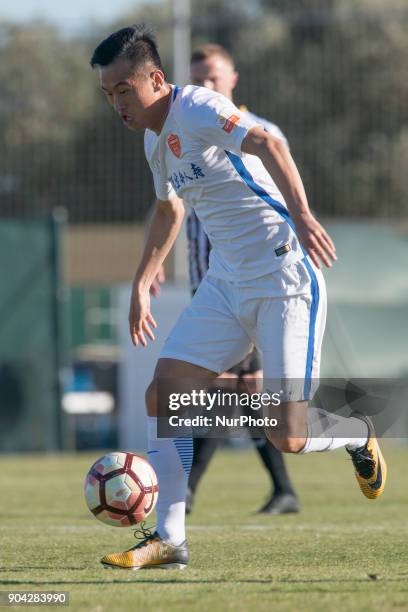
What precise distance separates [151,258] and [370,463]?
143cm

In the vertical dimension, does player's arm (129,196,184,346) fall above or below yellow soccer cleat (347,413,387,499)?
above

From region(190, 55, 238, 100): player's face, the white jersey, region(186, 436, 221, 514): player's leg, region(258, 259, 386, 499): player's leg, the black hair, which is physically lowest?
region(186, 436, 221, 514): player's leg

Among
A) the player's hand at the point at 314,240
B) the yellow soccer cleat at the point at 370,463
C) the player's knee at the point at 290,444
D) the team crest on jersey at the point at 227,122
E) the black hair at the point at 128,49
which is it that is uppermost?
the black hair at the point at 128,49

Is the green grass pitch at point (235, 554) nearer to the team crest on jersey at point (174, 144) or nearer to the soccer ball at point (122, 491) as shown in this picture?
the soccer ball at point (122, 491)

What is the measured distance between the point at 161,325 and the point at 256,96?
Answer: 1335 centimetres

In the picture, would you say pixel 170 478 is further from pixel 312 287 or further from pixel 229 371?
pixel 229 371

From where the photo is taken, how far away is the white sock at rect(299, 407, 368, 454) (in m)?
5.58

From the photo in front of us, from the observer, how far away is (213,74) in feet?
27.1

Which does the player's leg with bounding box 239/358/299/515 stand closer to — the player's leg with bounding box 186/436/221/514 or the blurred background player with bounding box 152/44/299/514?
the blurred background player with bounding box 152/44/299/514

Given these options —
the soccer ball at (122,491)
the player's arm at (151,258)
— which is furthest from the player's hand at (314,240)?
the soccer ball at (122,491)

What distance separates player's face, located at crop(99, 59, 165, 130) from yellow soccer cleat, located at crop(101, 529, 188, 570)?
5.90 ft

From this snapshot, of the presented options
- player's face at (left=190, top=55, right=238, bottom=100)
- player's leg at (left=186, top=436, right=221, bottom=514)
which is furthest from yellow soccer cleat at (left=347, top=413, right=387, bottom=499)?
player's face at (left=190, top=55, right=238, bottom=100)

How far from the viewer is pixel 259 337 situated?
219 inches

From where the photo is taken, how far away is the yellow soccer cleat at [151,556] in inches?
209
